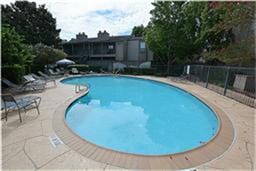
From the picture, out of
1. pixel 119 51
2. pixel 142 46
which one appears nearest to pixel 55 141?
pixel 142 46

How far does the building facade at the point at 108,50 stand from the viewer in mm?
32344

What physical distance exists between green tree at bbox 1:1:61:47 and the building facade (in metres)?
4.69

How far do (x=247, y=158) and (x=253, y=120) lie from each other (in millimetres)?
3420

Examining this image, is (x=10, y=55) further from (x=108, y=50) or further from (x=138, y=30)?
(x=138, y=30)

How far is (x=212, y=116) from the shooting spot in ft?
26.3

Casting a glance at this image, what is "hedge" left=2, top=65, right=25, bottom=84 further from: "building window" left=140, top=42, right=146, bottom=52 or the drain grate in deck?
"building window" left=140, top=42, right=146, bottom=52

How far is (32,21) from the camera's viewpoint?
32562mm

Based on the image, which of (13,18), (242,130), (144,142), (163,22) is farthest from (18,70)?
(13,18)

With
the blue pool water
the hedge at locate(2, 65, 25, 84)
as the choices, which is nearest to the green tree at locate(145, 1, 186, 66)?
the blue pool water

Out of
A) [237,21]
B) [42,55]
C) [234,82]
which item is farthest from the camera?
[42,55]

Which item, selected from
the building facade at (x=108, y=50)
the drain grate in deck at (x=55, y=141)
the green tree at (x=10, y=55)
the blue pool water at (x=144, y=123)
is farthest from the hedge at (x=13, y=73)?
the building facade at (x=108, y=50)

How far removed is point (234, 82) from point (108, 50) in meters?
26.0

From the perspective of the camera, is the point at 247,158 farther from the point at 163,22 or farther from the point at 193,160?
the point at 163,22

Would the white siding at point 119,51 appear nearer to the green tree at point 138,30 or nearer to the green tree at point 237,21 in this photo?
the green tree at point 138,30
